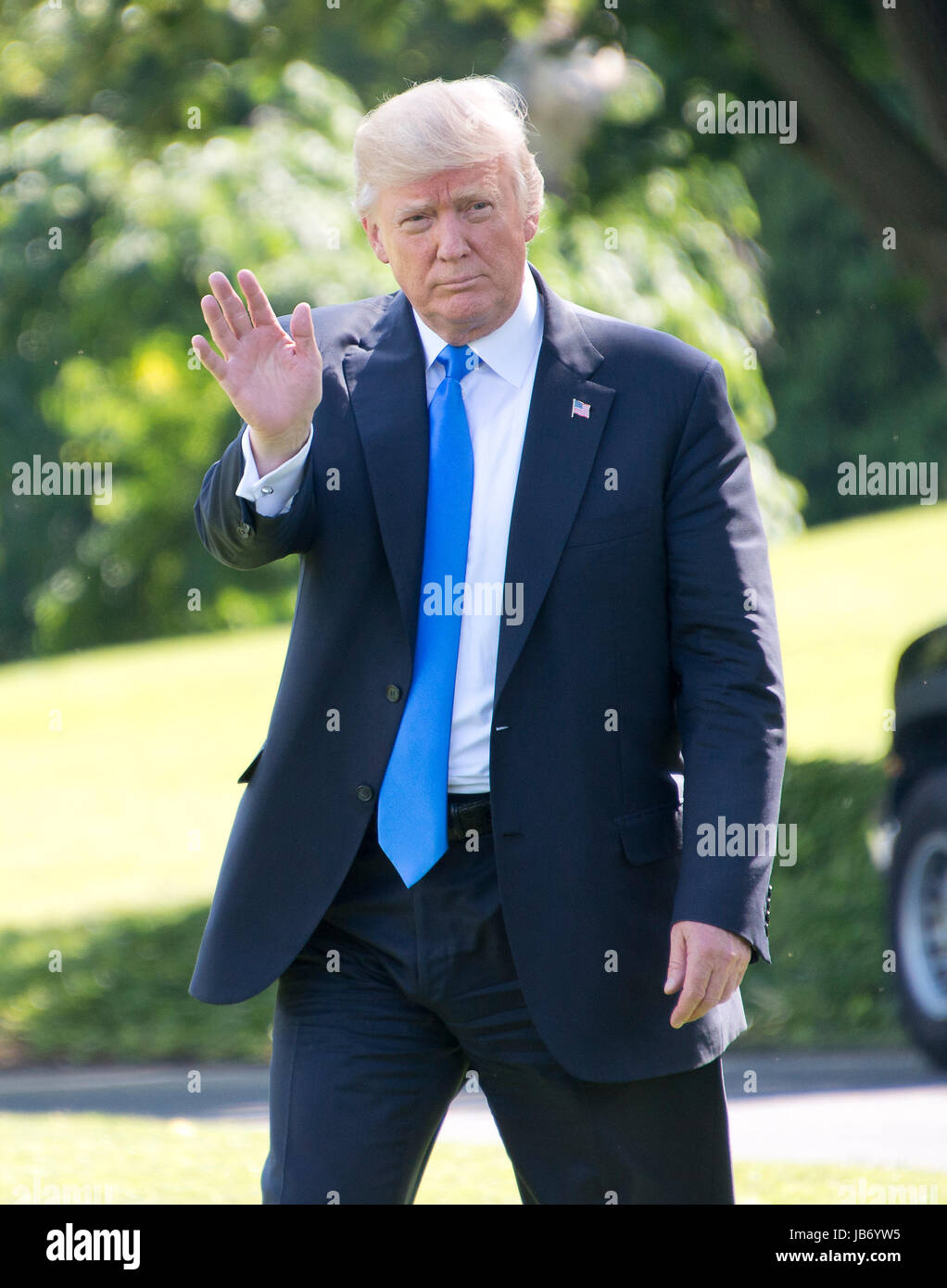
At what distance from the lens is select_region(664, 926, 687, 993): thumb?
2.98 meters

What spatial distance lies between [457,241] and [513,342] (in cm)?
23

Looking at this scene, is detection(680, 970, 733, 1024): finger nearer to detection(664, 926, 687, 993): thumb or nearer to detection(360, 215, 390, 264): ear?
detection(664, 926, 687, 993): thumb

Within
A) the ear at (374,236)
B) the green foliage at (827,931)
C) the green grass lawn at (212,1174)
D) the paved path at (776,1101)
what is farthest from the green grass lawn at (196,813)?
the ear at (374,236)

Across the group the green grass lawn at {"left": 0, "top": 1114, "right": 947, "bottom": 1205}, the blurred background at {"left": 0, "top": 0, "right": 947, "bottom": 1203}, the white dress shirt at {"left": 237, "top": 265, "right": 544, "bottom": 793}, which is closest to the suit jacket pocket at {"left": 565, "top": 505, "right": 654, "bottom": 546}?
the white dress shirt at {"left": 237, "top": 265, "right": 544, "bottom": 793}

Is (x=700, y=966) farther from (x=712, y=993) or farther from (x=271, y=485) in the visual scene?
(x=271, y=485)

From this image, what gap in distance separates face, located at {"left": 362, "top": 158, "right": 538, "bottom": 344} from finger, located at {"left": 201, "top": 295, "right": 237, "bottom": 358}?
272 mm

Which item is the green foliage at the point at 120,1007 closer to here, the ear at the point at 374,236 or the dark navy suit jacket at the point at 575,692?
the dark navy suit jacket at the point at 575,692

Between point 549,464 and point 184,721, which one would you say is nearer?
point 549,464

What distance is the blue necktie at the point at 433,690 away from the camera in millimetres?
3037

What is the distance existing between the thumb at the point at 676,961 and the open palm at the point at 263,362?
943mm

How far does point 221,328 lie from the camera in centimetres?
307

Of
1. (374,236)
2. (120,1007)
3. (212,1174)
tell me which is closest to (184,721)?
(120,1007)

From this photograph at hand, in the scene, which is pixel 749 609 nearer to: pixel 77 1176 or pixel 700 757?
pixel 700 757

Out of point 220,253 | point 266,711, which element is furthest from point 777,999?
point 220,253
